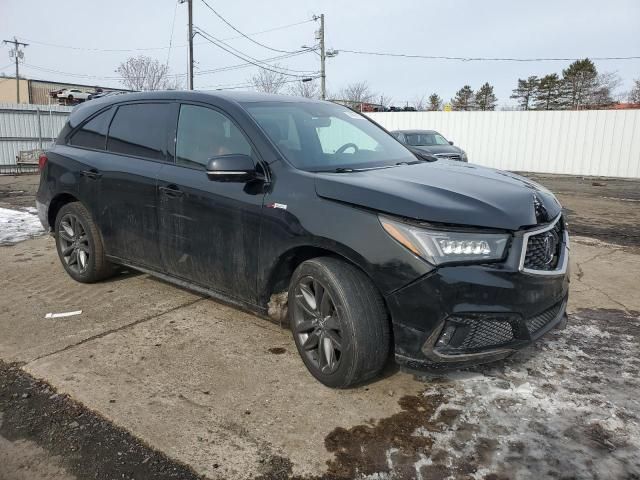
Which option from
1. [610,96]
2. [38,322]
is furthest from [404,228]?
[610,96]

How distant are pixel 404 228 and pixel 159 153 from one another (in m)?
2.27

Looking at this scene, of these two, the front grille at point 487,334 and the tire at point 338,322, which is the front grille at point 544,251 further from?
the tire at point 338,322

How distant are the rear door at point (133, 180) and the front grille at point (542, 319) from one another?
107 inches

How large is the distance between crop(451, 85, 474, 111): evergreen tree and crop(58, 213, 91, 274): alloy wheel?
61.1 metres

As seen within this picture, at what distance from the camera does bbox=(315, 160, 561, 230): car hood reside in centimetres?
264

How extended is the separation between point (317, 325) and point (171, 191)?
1.57 m

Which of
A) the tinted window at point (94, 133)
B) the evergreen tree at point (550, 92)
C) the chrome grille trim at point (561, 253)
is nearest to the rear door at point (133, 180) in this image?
the tinted window at point (94, 133)

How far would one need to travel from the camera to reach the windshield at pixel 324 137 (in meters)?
3.45

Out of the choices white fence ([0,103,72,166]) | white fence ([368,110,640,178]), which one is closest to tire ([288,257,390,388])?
white fence ([0,103,72,166])

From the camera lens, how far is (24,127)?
63.0 feet

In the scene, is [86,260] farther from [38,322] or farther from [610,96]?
[610,96]

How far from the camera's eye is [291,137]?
3.57 metres

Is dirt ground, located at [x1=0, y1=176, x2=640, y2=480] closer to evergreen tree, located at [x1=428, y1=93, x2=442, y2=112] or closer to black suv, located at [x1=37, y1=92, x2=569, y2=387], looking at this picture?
black suv, located at [x1=37, y1=92, x2=569, y2=387]

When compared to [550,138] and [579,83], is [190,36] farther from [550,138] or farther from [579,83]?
[579,83]
